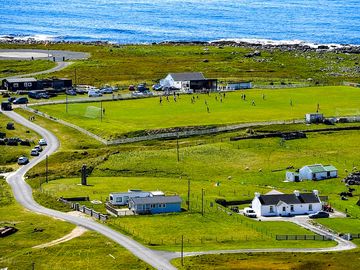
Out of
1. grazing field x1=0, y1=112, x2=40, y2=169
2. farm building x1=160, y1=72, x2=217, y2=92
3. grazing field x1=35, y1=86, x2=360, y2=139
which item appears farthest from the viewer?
farm building x1=160, y1=72, x2=217, y2=92

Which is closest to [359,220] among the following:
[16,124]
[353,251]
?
[353,251]

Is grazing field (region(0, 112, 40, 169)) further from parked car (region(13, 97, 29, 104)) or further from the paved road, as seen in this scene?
parked car (region(13, 97, 29, 104))

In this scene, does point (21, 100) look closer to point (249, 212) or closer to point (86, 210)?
point (86, 210)

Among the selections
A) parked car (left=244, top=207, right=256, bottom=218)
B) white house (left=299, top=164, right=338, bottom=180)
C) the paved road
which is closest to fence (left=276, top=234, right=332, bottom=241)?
parked car (left=244, top=207, right=256, bottom=218)

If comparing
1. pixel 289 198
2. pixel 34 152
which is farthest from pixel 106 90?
pixel 289 198

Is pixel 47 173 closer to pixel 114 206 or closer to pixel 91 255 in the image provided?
pixel 114 206
